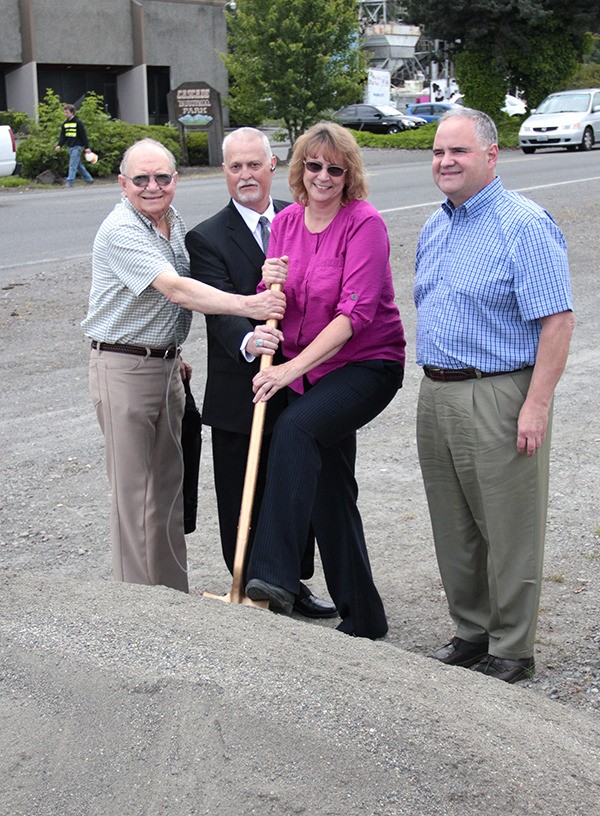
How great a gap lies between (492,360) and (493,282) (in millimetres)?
291

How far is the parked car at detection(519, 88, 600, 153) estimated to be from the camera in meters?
32.5

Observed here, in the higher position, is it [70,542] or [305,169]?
[305,169]

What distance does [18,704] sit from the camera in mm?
3338

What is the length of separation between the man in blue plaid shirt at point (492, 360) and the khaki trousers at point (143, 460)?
1.20 metres

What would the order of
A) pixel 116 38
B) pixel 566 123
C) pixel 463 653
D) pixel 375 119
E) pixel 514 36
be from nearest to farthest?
1. pixel 463 653
2. pixel 566 123
3. pixel 514 36
4. pixel 116 38
5. pixel 375 119

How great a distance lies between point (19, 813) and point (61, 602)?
107cm

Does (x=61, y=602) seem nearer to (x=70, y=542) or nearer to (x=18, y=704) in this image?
(x=18, y=704)

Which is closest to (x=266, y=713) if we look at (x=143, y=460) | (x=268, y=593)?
(x=268, y=593)

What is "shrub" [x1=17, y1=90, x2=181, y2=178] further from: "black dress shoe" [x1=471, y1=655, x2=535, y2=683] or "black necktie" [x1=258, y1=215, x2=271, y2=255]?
"black dress shoe" [x1=471, y1=655, x2=535, y2=683]

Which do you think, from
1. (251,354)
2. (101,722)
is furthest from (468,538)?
(101,722)

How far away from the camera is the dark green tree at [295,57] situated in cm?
3148

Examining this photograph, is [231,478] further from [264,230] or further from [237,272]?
[264,230]

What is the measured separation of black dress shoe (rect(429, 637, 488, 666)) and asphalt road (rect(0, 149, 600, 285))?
29.5 ft

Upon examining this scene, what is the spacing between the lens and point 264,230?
4.96 metres
